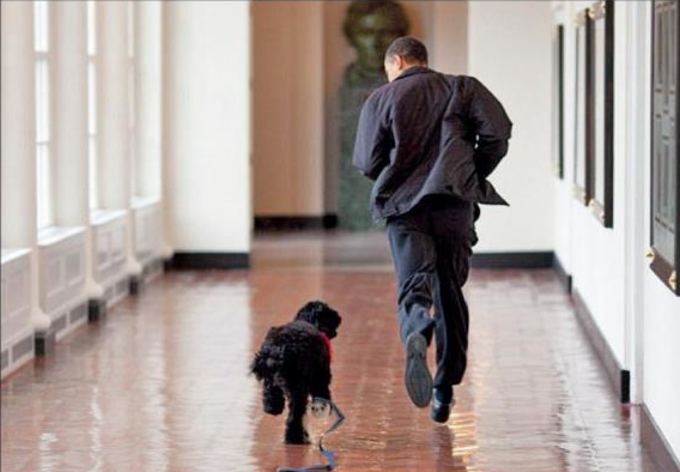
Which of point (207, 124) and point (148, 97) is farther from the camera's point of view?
point (207, 124)

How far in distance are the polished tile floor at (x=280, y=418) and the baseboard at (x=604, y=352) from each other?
0.09 meters

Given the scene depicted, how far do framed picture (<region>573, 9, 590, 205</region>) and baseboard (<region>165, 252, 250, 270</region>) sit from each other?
13.7 feet

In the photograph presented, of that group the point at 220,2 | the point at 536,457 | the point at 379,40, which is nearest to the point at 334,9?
the point at 379,40

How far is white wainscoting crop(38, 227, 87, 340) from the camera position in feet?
36.0

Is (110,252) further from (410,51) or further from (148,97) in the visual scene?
(410,51)

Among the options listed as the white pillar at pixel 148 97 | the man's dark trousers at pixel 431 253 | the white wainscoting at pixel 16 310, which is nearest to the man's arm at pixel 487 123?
the man's dark trousers at pixel 431 253

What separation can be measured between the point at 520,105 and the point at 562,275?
7.21ft

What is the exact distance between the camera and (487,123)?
7.44 m

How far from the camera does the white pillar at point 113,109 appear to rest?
13562mm

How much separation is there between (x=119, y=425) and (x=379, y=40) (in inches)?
551

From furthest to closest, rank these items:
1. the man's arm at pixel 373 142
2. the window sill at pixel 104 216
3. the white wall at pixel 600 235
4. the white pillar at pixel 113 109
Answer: the white pillar at pixel 113 109
the window sill at pixel 104 216
the white wall at pixel 600 235
the man's arm at pixel 373 142

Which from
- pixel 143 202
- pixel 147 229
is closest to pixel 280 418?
pixel 147 229

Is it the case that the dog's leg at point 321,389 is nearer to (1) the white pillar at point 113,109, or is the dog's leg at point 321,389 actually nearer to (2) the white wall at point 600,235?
(2) the white wall at point 600,235

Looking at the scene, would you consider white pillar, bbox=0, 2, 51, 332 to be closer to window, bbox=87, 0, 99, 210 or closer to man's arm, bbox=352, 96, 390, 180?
window, bbox=87, 0, 99, 210
